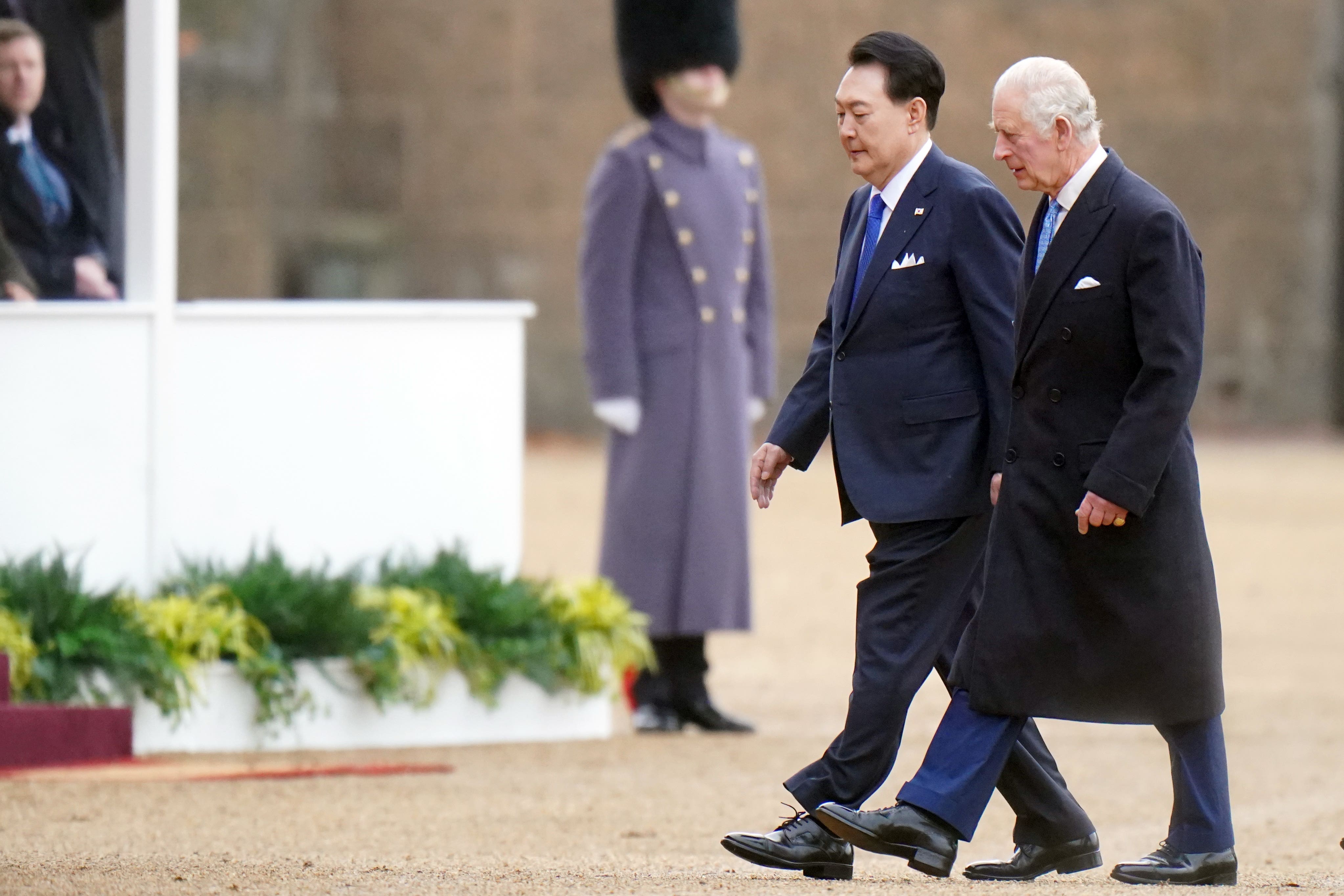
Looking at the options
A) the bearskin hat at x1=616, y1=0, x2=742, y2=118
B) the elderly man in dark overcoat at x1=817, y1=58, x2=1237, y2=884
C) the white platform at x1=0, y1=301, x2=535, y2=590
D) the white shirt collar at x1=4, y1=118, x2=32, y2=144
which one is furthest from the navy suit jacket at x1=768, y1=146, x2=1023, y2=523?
the white shirt collar at x1=4, y1=118, x2=32, y2=144

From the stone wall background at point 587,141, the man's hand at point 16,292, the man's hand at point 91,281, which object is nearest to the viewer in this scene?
the man's hand at point 16,292

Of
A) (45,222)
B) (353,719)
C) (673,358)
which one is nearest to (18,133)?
(45,222)

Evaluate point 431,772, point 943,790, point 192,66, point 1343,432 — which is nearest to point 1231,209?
point 1343,432

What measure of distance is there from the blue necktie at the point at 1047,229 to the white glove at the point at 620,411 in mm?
2770

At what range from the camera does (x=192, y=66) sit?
18.5m

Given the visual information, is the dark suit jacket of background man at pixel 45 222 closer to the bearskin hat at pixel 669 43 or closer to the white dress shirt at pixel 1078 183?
the bearskin hat at pixel 669 43

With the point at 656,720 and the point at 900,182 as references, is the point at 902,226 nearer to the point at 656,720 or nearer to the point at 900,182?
the point at 900,182

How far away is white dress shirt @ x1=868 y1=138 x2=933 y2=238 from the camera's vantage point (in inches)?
169

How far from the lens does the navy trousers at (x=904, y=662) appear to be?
4152 mm

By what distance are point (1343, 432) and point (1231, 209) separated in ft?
7.21

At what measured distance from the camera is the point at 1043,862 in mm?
4309

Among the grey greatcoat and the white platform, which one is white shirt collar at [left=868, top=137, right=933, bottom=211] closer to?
the white platform

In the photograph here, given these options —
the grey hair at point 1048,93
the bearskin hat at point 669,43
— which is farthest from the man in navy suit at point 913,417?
the bearskin hat at point 669,43

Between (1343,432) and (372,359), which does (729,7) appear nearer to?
(372,359)
